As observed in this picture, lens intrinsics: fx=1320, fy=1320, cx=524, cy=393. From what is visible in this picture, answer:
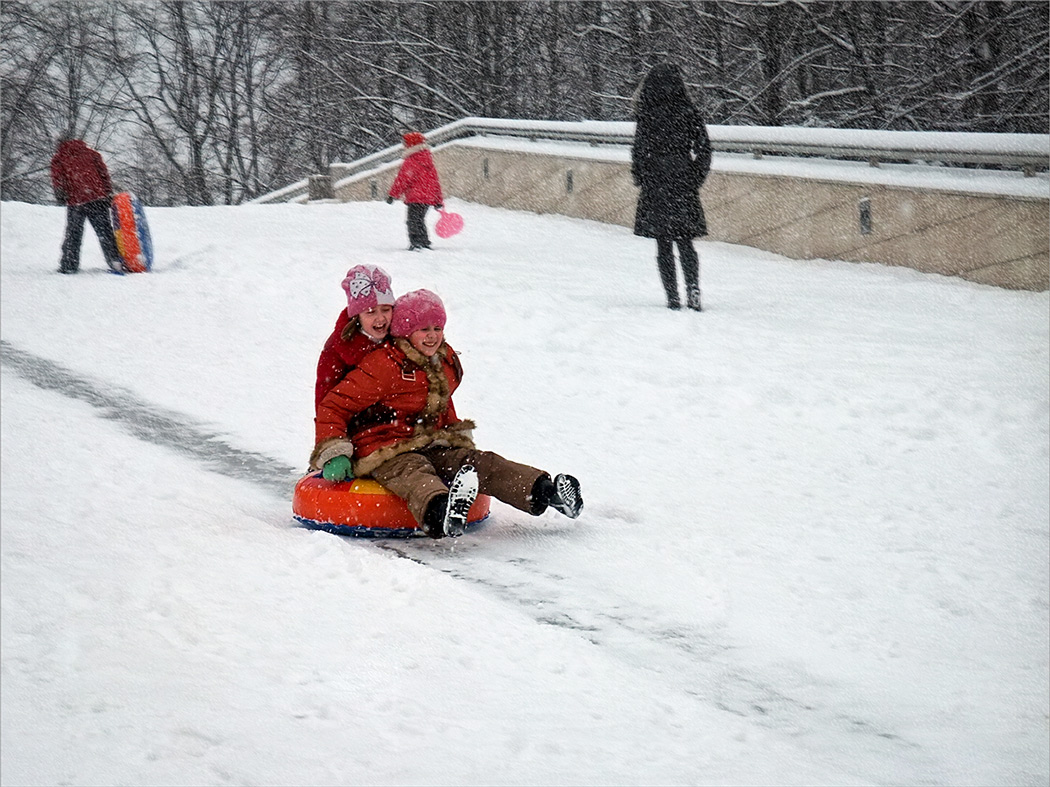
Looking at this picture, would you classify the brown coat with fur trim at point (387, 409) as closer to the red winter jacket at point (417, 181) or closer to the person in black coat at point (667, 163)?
the person in black coat at point (667, 163)

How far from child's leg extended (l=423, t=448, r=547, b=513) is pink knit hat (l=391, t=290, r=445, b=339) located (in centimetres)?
52

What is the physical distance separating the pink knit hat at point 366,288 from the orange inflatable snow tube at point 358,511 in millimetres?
744

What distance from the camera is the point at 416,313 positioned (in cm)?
547

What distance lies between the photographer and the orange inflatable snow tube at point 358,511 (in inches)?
211

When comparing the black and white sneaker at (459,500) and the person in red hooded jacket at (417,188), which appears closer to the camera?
the black and white sneaker at (459,500)

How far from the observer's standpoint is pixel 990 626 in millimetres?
4559

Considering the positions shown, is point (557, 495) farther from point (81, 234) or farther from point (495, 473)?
point (81, 234)

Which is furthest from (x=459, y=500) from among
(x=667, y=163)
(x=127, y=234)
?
(x=127, y=234)

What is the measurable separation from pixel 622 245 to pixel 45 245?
6228 mm

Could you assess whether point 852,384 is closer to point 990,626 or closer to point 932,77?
point 990,626

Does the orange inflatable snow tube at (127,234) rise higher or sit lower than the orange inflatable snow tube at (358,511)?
higher

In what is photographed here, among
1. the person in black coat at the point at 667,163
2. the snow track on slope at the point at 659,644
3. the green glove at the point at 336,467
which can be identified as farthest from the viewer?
the person in black coat at the point at 667,163

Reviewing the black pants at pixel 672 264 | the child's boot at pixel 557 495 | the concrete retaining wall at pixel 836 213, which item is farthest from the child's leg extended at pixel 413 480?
the concrete retaining wall at pixel 836 213

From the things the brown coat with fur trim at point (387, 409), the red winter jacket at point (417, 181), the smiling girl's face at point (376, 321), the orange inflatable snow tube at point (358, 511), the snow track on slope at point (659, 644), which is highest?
the red winter jacket at point (417, 181)
